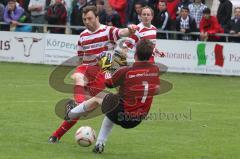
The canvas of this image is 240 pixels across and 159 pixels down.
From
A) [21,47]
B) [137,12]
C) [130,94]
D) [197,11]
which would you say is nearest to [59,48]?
[21,47]

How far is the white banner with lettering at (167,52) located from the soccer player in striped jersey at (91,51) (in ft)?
33.5

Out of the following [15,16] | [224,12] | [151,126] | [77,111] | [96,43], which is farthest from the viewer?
[15,16]

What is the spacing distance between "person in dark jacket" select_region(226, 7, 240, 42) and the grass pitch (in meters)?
2.68

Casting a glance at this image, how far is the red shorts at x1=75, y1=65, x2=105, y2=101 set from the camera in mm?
11531

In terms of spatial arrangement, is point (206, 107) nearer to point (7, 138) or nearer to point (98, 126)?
point (98, 126)

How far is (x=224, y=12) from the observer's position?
23875mm

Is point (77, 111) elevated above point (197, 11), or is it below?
above

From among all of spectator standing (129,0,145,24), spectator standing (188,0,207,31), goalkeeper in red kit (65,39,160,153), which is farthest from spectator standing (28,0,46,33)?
goalkeeper in red kit (65,39,160,153)

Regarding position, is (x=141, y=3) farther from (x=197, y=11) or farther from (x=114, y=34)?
(x=114, y=34)

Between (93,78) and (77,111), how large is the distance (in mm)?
1131

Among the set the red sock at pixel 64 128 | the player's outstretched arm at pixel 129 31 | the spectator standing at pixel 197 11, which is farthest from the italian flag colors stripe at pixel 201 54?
the red sock at pixel 64 128

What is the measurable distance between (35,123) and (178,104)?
14.3 feet

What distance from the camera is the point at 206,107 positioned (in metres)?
16.2

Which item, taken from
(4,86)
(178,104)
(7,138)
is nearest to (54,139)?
(7,138)
